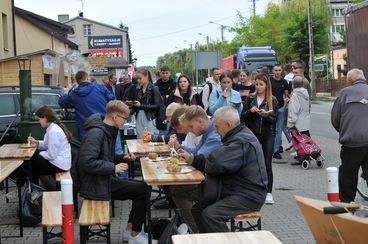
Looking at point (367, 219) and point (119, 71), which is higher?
point (119, 71)

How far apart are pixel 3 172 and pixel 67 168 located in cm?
173

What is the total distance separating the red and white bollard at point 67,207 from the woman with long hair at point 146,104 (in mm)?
5465

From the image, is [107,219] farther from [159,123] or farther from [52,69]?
[52,69]

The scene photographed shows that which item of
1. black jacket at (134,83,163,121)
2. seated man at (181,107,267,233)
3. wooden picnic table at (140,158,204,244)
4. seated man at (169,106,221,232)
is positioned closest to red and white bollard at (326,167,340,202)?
seated man at (181,107,267,233)

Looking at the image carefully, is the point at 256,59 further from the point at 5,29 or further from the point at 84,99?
the point at 84,99

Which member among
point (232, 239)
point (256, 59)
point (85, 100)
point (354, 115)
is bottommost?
point (232, 239)

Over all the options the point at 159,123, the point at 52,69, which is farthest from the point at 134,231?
the point at 52,69

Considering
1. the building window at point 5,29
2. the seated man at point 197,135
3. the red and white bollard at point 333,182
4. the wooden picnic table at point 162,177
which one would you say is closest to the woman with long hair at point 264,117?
the seated man at point 197,135

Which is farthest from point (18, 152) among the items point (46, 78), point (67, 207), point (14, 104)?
point (46, 78)

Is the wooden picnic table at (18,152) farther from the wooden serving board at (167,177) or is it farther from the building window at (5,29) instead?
the building window at (5,29)

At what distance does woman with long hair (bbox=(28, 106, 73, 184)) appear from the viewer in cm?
780

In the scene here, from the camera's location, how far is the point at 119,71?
1513 inches

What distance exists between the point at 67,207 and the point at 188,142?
2911 mm

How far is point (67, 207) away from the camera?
4645 millimetres
